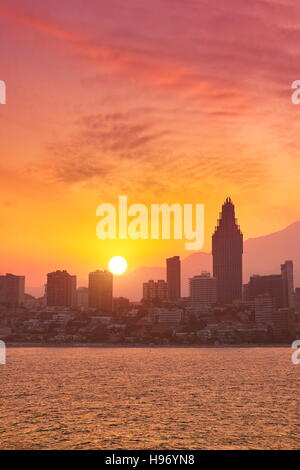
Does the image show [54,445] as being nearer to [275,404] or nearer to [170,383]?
[275,404]

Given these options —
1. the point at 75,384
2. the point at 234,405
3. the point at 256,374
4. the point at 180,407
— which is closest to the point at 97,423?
the point at 180,407

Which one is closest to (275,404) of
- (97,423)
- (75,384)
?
(97,423)

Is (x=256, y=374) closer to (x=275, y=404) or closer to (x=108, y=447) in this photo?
(x=275, y=404)
